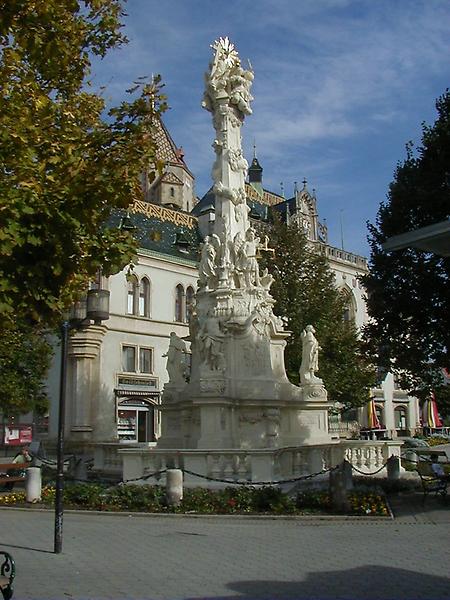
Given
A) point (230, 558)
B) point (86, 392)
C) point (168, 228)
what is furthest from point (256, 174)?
point (230, 558)

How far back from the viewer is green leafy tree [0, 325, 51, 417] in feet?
78.7

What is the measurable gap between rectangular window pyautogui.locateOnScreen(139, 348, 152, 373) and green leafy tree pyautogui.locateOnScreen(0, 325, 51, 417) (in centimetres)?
1901

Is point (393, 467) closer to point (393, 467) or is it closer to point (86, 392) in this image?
point (393, 467)

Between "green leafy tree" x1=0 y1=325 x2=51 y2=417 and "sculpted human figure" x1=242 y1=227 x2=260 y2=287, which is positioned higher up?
"sculpted human figure" x1=242 y1=227 x2=260 y2=287

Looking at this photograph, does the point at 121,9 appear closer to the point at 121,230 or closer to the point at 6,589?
the point at 121,230

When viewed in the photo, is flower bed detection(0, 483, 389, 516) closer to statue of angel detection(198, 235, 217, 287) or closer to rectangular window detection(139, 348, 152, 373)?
statue of angel detection(198, 235, 217, 287)

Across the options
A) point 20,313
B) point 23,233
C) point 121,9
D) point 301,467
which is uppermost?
point 121,9

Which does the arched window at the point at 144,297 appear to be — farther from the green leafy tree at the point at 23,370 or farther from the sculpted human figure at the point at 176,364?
the sculpted human figure at the point at 176,364

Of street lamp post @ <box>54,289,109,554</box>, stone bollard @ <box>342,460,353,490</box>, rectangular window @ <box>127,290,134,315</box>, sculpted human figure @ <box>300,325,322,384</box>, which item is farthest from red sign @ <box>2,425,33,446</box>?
street lamp post @ <box>54,289,109,554</box>

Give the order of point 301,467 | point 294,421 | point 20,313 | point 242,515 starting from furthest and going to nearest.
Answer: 1. point 294,421
2. point 301,467
3. point 242,515
4. point 20,313

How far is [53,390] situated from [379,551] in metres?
35.6

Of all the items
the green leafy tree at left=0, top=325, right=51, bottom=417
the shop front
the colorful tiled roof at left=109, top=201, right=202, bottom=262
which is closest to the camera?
the green leafy tree at left=0, top=325, right=51, bottom=417

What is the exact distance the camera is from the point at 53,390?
143ft

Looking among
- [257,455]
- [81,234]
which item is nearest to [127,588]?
[81,234]
